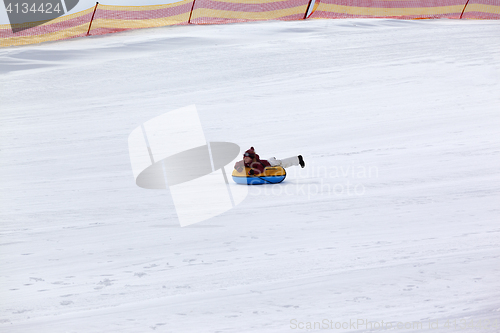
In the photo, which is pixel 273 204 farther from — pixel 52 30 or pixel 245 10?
pixel 245 10

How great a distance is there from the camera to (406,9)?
19.4 metres

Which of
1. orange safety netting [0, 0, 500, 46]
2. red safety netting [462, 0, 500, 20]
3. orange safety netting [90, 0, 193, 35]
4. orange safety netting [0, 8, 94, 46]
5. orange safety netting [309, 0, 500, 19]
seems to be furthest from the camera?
orange safety netting [309, 0, 500, 19]

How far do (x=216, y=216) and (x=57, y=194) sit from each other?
236 cm

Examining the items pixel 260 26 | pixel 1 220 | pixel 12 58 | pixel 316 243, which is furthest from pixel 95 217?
pixel 260 26

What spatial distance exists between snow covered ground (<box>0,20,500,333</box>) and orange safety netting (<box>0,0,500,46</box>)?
535 centimetres

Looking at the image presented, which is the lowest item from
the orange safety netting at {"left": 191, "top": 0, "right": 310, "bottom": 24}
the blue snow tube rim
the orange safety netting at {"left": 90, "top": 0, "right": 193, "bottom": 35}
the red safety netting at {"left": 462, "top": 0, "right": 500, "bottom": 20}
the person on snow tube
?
the red safety netting at {"left": 462, "top": 0, "right": 500, "bottom": 20}

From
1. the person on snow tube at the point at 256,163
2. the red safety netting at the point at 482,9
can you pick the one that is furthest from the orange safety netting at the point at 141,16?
the person on snow tube at the point at 256,163

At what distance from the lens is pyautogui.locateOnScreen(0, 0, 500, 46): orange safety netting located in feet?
61.7

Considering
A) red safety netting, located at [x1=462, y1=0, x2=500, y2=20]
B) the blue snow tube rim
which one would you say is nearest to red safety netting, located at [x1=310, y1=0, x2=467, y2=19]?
red safety netting, located at [x1=462, y1=0, x2=500, y2=20]

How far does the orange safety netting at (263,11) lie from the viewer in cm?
1881

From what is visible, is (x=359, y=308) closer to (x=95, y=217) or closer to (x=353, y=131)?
(x=95, y=217)

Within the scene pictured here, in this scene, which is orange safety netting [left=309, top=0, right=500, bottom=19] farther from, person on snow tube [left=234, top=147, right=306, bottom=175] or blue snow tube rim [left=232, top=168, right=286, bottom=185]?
blue snow tube rim [left=232, top=168, right=286, bottom=185]

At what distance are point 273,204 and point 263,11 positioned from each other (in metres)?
15.7

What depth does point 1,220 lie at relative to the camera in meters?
5.59
